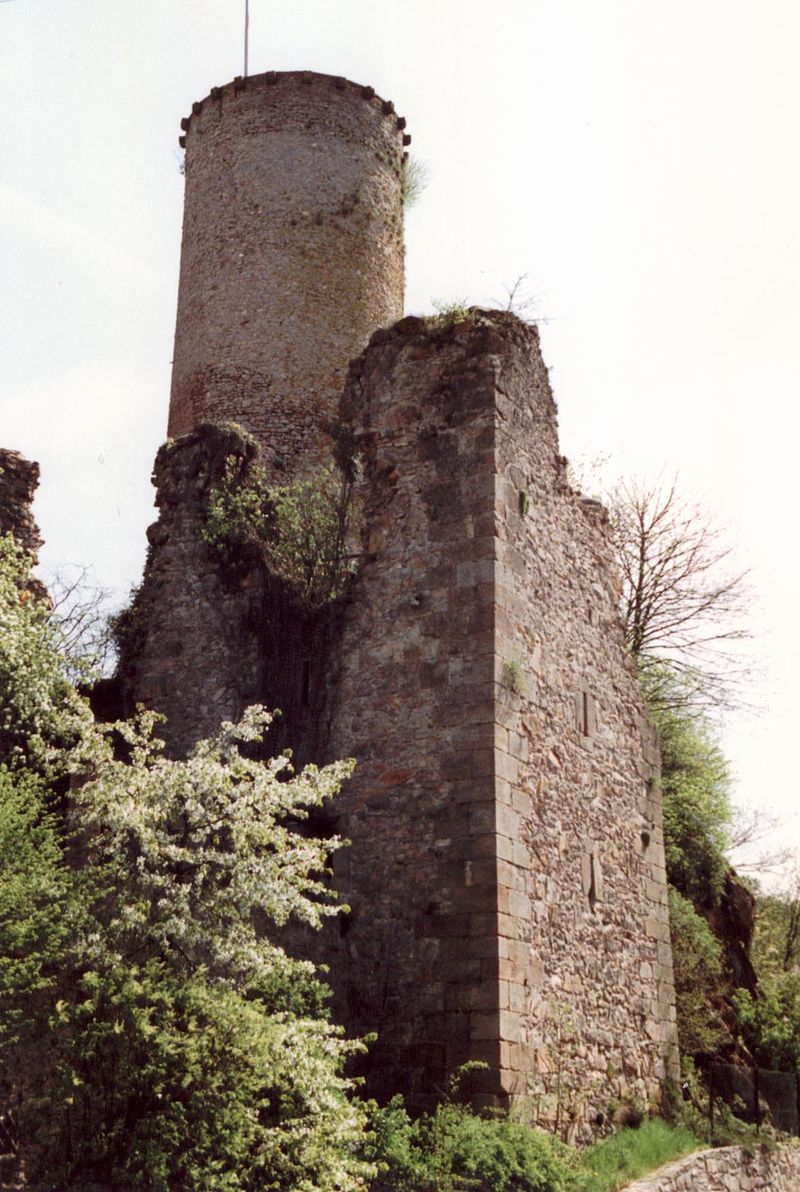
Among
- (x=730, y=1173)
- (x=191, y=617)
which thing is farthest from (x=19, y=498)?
(x=730, y=1173)

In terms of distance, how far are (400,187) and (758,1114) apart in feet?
49.5

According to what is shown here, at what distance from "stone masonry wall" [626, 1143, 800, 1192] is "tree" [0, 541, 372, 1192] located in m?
2.92

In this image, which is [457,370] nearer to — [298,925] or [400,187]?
[298,925]

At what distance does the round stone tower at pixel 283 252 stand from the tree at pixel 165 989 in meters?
9.61

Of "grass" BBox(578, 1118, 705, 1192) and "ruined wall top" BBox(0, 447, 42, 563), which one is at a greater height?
"ruined wall top" BBox(0, 447, 42, 563)

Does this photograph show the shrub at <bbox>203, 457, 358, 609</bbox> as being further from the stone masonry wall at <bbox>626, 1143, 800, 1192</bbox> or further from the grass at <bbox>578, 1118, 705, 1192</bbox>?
the stone masonry wall at <bbox>626, 1143, 800, 1192</bbox>

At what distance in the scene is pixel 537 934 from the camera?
1120cm

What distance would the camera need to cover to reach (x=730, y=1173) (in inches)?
490

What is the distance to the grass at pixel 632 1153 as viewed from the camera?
1053cm

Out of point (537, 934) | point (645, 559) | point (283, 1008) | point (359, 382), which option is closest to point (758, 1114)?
point (537, 934)

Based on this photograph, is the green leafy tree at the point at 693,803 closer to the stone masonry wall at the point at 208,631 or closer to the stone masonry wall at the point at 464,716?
the stone masonry wall at the point at 464,716

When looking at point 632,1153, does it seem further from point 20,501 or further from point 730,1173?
point 20,501

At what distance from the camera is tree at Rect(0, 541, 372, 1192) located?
8.65 m

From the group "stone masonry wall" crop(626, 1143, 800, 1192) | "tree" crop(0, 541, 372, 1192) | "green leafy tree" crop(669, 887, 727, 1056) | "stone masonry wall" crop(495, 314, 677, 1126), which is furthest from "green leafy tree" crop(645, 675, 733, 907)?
"tree" crop(0, 541, 372, 1192)
